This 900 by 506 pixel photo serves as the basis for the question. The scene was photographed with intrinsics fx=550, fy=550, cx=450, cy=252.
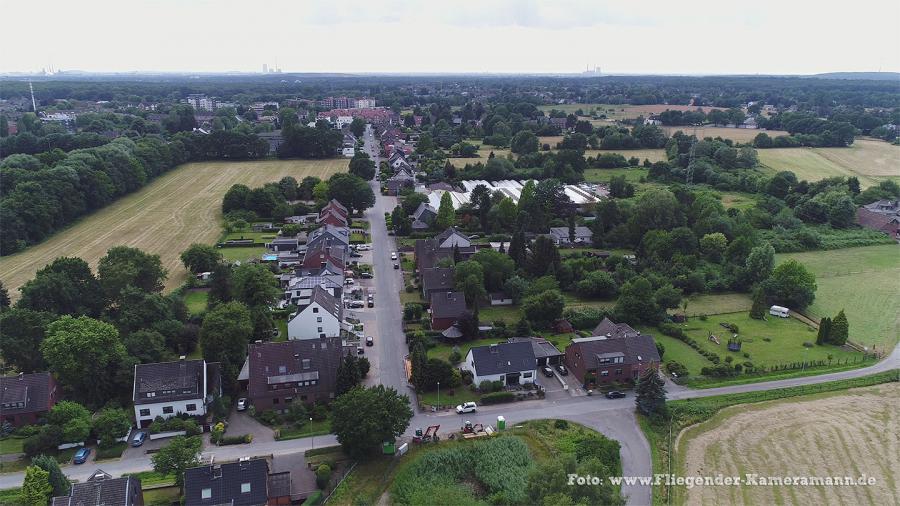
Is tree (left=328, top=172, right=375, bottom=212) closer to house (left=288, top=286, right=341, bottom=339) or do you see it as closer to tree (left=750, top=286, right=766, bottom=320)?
house (left=288, top=286, right=341, bottom=339)

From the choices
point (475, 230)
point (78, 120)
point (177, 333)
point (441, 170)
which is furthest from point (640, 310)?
point (78, 120)

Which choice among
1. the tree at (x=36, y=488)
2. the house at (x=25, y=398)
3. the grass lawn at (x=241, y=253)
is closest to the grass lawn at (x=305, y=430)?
the tree at (x=36, y=488)

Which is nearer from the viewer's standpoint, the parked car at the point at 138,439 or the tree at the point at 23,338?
the parked car at the point at 138,439

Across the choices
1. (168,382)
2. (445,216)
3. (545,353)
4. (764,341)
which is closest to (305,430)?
(168,382)

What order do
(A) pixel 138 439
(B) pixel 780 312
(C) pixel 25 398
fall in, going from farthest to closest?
(B) pixel 780 312 → (C) pixel 25 398 → (A) pixel 138 439

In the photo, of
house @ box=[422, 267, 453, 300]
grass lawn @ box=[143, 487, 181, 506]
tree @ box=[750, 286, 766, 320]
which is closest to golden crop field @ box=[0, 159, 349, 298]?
house @ box=[422, 267, 453, 300]

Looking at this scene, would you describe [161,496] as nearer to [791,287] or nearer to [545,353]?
[545,353]

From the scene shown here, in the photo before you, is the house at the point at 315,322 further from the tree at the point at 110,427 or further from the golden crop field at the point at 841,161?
the golden crop field at the point at 841,161

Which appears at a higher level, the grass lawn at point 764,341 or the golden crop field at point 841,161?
the golden crop field at point 841,161
